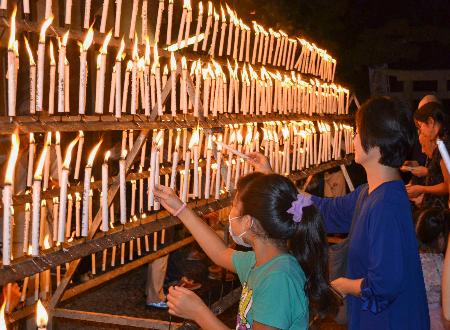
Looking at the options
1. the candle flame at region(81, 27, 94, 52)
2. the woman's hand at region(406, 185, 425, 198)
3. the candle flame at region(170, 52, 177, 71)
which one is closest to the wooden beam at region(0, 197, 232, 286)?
the candle flame at region(170, 52, 177, 71)

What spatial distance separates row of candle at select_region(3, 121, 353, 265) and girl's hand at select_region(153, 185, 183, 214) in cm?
4

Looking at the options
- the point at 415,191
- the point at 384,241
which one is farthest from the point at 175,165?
the point at 415,191

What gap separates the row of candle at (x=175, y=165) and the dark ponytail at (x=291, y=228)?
72cm

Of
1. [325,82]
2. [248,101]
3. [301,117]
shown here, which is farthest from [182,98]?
[325,82]

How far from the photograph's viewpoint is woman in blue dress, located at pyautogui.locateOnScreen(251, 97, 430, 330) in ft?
11.0

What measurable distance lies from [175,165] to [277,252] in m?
0.95

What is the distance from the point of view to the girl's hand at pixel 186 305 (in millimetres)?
3156

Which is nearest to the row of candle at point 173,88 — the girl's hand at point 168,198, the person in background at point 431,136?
the girl's hand at point 168,198

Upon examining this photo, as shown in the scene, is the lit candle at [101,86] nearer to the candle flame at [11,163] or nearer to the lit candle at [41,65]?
the lit candle at [41,65]

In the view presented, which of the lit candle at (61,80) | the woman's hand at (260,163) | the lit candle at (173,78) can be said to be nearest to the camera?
the lit candle at (61,80)

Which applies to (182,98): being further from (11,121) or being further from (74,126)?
(11,121)

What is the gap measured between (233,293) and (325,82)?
11.1 feet

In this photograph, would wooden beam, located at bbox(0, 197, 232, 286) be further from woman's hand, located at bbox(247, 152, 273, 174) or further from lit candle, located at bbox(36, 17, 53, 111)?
lit candle, located at bbox(36, 17, 53, 111)

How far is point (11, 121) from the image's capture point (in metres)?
2.84
